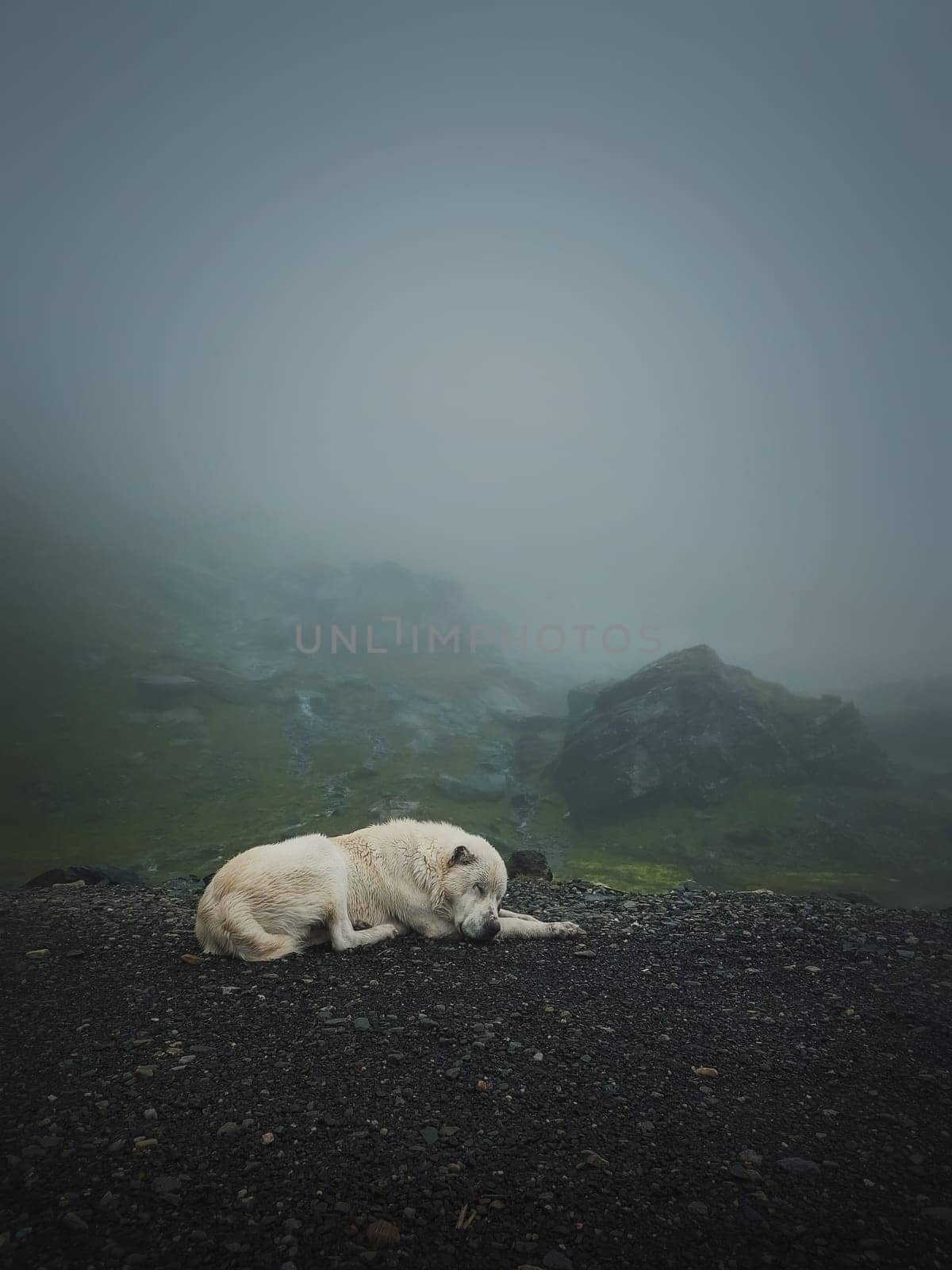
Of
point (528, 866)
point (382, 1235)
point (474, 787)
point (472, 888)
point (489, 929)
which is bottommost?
point (474, 787)

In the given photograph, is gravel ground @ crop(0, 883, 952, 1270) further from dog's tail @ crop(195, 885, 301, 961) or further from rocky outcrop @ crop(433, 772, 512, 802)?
rocky outcrop @ crop(433, 772, 512, 802)

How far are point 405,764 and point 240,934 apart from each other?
2936 inches

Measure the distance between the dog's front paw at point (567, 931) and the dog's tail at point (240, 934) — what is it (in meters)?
4.15

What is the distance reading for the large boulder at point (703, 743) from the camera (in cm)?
7494

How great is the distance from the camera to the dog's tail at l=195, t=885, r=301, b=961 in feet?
26.4

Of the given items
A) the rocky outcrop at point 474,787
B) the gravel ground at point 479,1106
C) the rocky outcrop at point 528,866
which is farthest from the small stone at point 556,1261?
the rocky outcrop at point 474,787

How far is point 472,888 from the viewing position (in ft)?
30.3

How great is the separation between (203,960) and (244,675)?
102 metres

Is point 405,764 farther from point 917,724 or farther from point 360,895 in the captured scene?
point 917,724

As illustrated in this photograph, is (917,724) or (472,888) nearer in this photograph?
(472,888)

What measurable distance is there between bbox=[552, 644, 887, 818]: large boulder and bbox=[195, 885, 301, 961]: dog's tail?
2766 inches

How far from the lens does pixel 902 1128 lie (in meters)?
4.81

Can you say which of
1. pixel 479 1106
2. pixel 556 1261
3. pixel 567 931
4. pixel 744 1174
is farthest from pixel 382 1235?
pixel 567 931

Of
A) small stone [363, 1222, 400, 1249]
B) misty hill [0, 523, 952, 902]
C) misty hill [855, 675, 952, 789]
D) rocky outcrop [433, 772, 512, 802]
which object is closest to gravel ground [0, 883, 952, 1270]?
small stone [363, 1222, 400, 1249]
